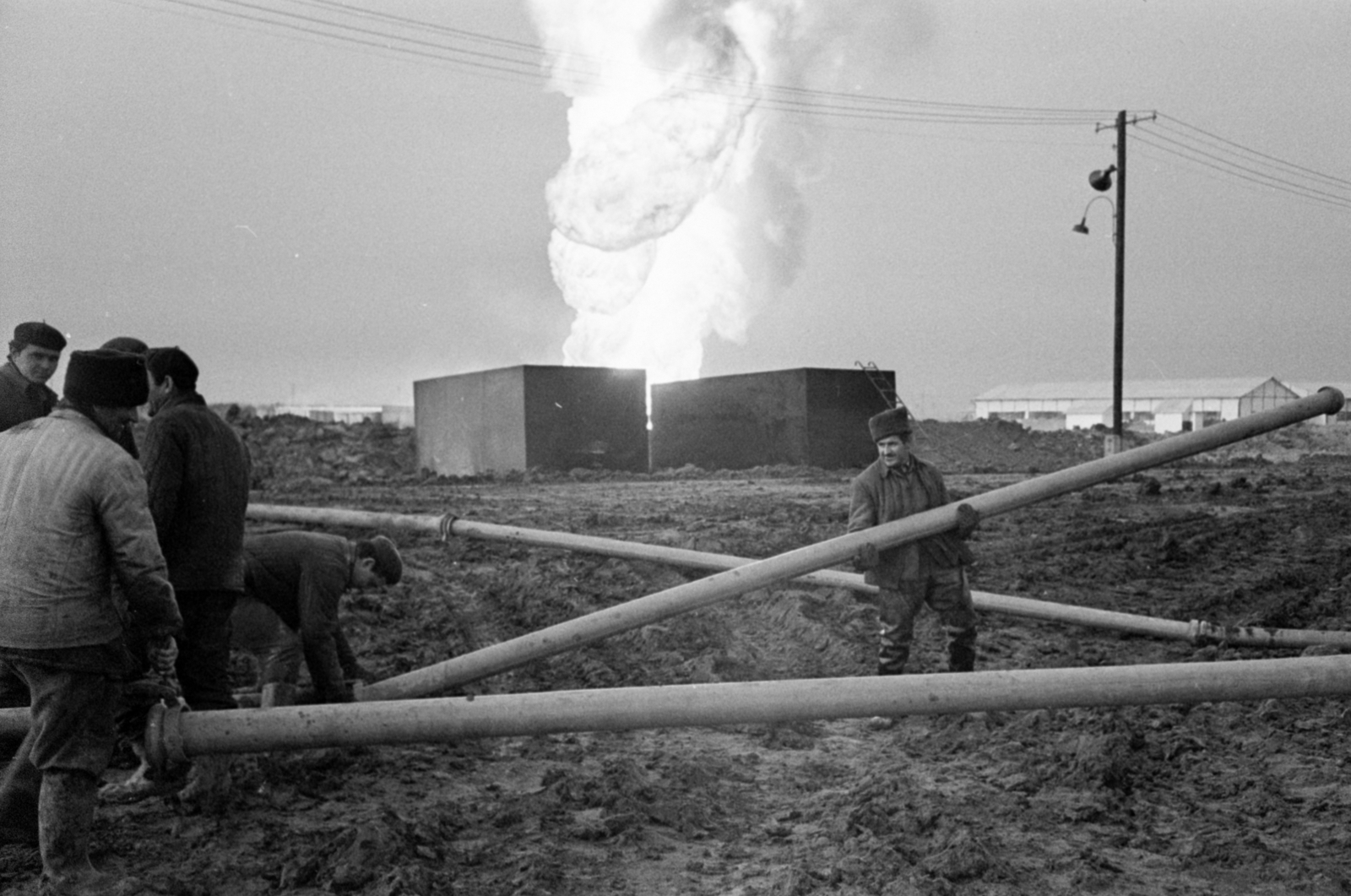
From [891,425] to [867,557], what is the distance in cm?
96

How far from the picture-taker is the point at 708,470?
86.3 feet

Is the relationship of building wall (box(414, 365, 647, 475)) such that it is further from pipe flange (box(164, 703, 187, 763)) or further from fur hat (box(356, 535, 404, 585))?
pipe flange (box(164, 703, 187, 763))

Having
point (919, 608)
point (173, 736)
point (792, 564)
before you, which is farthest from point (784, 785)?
point (173, 736)

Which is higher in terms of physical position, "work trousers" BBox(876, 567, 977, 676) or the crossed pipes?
the crossed pipes

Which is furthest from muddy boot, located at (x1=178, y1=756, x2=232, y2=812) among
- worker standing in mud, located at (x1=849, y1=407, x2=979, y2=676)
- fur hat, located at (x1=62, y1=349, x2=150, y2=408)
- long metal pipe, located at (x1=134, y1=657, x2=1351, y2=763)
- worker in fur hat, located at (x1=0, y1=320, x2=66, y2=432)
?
worker standing in mud, located at (x1=849, y1=407, x2=979, y2=676)

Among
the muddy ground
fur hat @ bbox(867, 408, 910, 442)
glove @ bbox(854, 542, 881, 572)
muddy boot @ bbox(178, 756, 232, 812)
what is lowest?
the muddy ground

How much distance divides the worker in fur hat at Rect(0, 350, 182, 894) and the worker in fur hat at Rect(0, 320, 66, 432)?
7.42ft

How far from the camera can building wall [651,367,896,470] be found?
25344 mm

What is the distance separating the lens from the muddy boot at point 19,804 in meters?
3.90

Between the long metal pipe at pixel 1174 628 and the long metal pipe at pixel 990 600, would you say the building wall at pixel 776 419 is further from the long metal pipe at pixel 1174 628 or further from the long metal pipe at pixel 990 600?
the long metal pipe at pixel 1174 628

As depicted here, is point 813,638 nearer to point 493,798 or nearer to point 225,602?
point 493,798

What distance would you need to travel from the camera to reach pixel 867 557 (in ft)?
19.2

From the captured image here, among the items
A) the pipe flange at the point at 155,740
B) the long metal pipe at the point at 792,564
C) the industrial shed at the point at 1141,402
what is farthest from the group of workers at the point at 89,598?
the industrial shed at the point at 1141,402

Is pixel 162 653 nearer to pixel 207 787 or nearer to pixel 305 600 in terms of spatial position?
pixel 207 787
